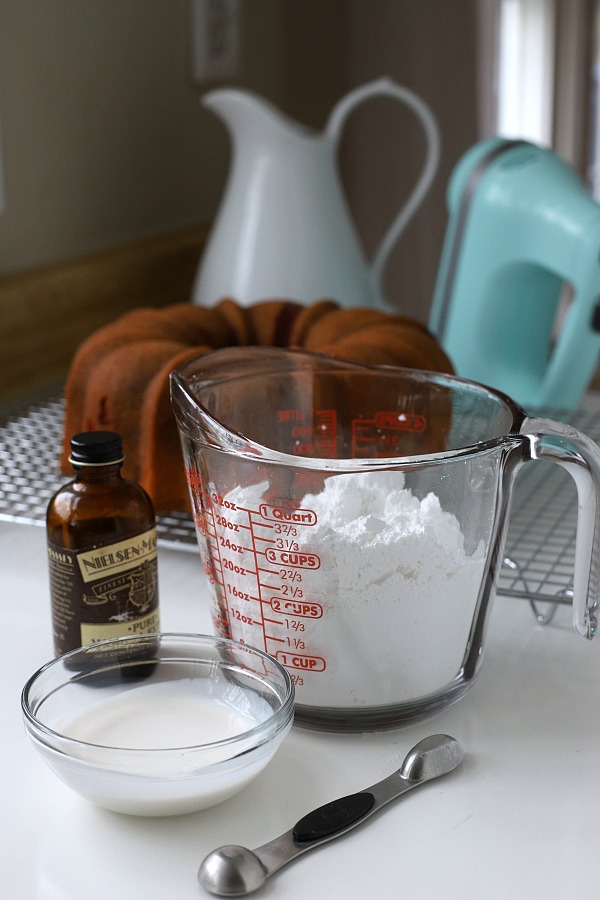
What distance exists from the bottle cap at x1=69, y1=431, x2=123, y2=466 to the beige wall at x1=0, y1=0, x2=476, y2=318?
2.11 ft

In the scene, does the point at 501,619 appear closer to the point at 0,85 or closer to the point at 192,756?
the point at 192,756

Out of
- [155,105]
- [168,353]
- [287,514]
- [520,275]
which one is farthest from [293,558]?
[155,105]

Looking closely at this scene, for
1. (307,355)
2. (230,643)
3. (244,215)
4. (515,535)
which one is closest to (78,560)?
(230,643)

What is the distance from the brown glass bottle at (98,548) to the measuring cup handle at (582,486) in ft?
0.70

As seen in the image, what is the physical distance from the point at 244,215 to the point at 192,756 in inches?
32.5

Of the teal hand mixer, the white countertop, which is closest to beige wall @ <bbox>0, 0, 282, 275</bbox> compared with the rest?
the teal hand mixer

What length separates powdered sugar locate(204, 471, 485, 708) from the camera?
1.65 feet

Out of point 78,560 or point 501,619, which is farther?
point 501,619

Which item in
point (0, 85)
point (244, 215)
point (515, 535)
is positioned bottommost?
point (515, 535)

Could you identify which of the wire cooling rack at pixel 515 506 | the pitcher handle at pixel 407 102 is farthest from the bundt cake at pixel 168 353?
the pitcher handle at pixel 407 102

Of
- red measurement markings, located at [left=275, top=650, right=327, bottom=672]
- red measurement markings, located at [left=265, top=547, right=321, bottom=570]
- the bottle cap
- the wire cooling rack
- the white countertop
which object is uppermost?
the bottle cap

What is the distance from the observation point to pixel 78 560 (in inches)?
21.8

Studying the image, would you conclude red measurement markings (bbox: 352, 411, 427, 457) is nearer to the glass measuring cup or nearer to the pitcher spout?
the glass measuring cup

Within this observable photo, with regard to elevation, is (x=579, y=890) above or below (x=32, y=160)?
below
